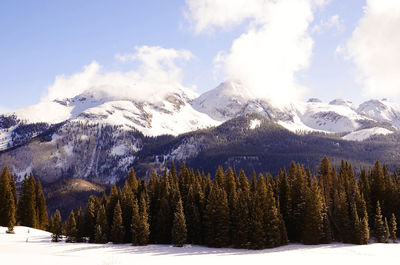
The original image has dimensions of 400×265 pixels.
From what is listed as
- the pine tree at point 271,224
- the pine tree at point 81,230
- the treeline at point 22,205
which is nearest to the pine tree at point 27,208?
the treeline at point 22,205

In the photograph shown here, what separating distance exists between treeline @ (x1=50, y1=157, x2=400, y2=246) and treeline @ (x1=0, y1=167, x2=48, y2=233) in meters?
12.6

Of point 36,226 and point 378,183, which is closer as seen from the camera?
point 378,183

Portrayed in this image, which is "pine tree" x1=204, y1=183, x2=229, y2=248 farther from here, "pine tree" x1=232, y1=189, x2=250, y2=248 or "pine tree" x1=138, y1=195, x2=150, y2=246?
"pine tree" x1=138, y1=195, x2=150, y2=246

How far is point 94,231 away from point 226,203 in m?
30.8

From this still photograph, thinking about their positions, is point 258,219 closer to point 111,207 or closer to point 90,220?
point 111,207

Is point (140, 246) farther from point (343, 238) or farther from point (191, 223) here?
point (343, 238)

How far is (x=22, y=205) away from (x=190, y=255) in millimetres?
60476

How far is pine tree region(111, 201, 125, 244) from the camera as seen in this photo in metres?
80.6

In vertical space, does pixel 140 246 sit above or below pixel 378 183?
below

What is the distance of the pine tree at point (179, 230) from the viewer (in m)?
75.7

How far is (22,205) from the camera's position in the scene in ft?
331

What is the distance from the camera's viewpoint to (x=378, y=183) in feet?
286

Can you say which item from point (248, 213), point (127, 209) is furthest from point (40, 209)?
point (248, 213)

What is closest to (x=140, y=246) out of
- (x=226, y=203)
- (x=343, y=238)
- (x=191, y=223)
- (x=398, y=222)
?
(x=191, y=223)
